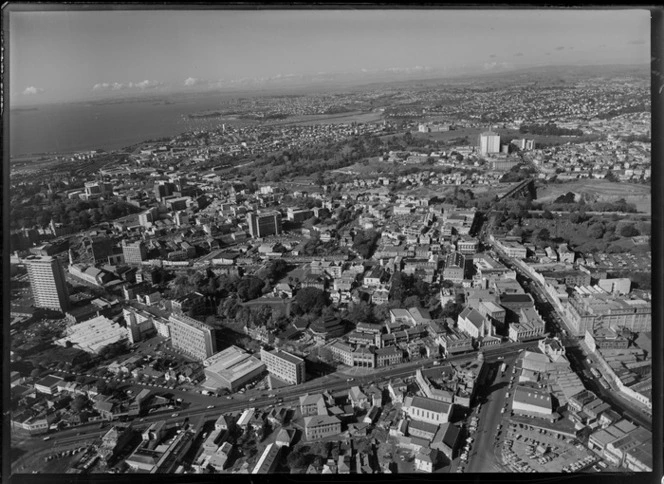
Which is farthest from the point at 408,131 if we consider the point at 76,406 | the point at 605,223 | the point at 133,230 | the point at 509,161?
the point at 76,406

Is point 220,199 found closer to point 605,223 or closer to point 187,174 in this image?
point 187,174

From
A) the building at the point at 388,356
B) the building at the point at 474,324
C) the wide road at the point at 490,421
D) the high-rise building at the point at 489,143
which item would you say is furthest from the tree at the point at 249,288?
the high-rise building at the point at 489,143

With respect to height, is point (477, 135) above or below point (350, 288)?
above

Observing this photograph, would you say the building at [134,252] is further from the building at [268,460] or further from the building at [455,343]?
the building at [455,343]

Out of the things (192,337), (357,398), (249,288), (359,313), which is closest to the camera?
(357,398)

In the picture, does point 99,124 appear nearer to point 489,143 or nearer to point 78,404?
point 78,404

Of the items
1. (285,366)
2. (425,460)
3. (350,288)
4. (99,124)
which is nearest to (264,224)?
(350,288)
